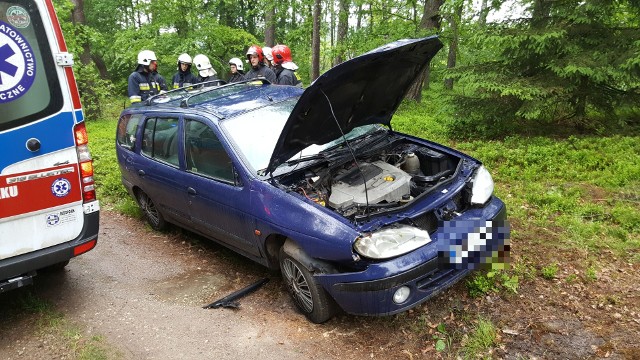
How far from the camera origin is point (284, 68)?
26.9 ft

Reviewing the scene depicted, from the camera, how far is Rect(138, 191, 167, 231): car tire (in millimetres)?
5645

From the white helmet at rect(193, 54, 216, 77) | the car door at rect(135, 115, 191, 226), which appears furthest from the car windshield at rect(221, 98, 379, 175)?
the white helmet at rect(193, 54, 216, 77)

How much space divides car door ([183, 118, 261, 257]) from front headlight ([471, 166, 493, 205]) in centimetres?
188

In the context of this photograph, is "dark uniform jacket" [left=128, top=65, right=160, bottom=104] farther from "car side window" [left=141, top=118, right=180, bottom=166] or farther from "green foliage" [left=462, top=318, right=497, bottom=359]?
"green foliage" [left=462, top=318, right=497, bottom=359]

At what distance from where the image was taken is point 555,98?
721cm

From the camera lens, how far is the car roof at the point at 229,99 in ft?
14.7

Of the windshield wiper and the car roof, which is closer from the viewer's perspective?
the windshield wiper

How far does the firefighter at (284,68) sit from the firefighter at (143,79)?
91.3 inches

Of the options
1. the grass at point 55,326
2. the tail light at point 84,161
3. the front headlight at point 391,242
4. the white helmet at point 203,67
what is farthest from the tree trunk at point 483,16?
the grass at point 55,326

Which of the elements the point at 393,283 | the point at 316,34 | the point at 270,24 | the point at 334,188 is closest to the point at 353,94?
the point at 334,188

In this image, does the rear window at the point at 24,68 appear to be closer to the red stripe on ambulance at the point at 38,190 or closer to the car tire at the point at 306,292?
the red stripe on ambulance at the point at 38,190

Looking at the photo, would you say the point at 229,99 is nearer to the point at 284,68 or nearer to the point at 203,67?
the point at 284,68

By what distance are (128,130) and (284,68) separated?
135 inches

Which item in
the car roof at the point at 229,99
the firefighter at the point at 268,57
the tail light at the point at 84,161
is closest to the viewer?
Result: the tail light at the point at 84,161
